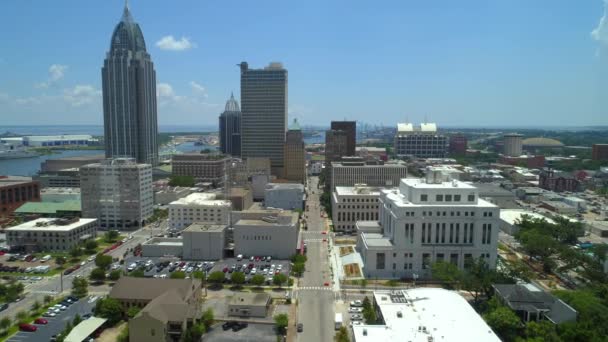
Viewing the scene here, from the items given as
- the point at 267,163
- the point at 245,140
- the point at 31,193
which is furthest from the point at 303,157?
the point at 31,193

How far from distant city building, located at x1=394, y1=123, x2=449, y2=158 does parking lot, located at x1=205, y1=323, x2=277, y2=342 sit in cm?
14531

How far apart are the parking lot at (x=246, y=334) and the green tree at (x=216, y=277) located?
37.2 feet

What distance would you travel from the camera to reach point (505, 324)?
36.1 metres

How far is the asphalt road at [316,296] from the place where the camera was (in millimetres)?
39438

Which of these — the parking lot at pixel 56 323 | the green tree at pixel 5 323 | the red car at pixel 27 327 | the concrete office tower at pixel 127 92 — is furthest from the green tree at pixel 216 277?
the concrete office tower at pixel 127 92

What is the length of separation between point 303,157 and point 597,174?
89635mm

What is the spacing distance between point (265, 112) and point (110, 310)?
9689 centimetres

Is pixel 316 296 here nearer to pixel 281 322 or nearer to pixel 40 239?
pixel 281 322

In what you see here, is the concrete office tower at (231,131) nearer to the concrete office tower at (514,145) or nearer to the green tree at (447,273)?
the concrete office tower at (514,145)

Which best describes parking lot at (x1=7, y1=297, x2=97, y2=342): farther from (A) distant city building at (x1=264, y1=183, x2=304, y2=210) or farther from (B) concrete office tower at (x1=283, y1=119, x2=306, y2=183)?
(B) concrete office tower at (x1=283, y1=119, x2=306, y2=183)

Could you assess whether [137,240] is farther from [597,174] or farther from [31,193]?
[597,174]

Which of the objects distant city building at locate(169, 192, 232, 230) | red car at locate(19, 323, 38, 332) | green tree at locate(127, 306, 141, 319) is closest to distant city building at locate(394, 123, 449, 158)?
distant city building at locate(169, 192, 232, 230)

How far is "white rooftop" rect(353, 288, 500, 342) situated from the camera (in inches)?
1305

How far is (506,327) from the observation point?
119 ft
